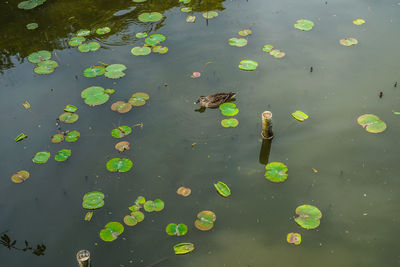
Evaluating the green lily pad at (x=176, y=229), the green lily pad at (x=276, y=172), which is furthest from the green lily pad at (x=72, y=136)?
the green lily pad at (x=276, y=172)

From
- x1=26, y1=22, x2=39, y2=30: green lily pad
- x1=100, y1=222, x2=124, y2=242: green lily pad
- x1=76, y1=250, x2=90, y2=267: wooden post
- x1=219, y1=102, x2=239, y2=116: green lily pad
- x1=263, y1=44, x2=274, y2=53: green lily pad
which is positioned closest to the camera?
x1=76, y1=250, x2=90, y2=267: wooden post

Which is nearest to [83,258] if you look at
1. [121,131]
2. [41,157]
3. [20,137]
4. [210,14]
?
[41,157]

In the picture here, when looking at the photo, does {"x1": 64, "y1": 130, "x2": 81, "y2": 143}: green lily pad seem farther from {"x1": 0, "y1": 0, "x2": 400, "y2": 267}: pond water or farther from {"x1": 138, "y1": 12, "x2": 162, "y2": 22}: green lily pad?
{"x1": 138, "y1": 12, "x2": 162, "y2": 22}: green lily pad

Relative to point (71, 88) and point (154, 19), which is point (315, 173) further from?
point (154, 19)

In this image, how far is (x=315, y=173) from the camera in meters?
4.20

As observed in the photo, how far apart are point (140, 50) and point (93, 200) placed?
9.72 feet

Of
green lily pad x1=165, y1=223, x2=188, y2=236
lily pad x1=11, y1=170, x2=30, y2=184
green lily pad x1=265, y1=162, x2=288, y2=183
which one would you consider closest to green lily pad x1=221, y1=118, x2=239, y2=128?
green lily pad x1=265, y1=162, x2=288, y2=183

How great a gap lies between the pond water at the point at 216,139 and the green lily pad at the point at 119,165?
0.08 m

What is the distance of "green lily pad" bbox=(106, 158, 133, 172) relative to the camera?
4.33 m

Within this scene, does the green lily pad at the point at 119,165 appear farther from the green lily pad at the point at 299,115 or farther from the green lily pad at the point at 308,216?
the green lily pad at the point at 299,115

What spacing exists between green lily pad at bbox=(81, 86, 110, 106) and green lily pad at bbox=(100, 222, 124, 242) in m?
2.04

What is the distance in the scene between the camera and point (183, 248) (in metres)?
3.57

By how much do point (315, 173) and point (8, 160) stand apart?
12.4 ft

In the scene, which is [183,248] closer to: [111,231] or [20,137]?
[111,231]
